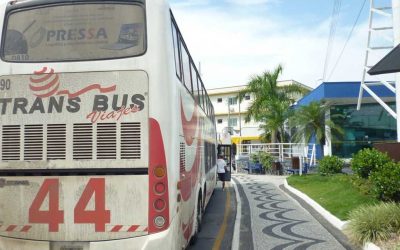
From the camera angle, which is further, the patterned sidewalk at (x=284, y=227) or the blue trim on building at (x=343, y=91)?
the blue trim on building at (x=343, y=91)

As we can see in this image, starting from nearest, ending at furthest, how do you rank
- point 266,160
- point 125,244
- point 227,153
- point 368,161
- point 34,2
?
1. point 125,244
2. point 34,2
3. point 368,161
4. point 227,153
5. point 266,160

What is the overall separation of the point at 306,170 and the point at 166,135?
79.1ft

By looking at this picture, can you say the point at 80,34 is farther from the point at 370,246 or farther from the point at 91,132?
the point at 370,246

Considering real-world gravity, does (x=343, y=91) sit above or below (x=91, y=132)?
above

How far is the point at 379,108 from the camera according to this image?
3722 centimetres

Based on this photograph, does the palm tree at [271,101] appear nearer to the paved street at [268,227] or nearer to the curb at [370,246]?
the paved street at [268,227]

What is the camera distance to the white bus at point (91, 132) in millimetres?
6062

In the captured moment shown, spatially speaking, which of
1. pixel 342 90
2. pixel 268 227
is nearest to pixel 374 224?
pixel 268 227

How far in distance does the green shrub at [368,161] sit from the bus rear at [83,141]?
10702 millimetres

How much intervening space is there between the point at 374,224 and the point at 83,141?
5874 mm

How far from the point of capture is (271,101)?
37438 mm

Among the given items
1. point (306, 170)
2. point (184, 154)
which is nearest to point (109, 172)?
point (184, 154)

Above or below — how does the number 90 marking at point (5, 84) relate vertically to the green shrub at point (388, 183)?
above

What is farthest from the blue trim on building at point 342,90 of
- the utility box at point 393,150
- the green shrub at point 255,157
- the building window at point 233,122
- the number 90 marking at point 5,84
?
the building window at point 233,122
